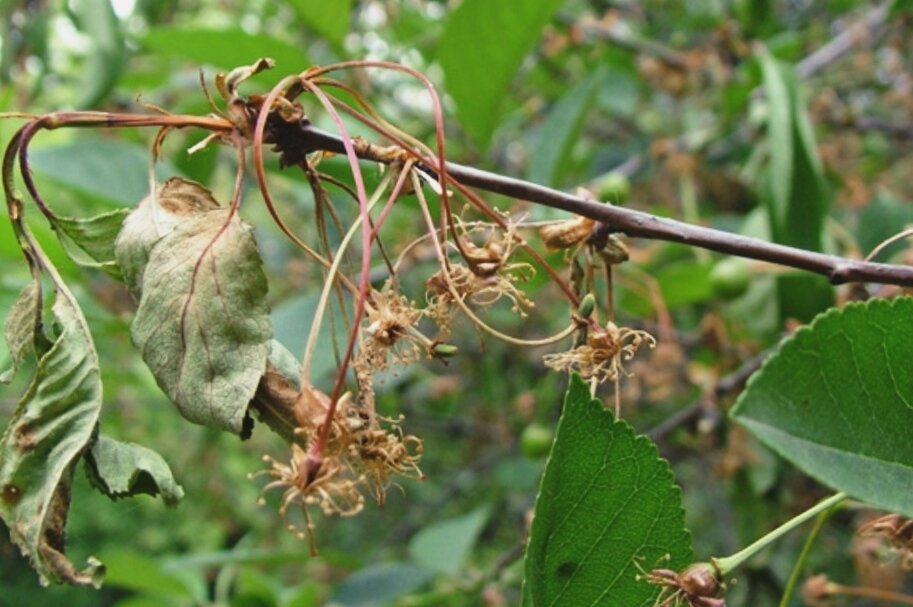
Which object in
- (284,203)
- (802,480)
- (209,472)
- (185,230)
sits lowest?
(209,472)

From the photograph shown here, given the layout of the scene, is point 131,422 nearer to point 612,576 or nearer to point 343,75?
point 343,75

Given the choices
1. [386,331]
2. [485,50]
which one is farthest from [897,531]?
[485,50]

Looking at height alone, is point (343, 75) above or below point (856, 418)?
below

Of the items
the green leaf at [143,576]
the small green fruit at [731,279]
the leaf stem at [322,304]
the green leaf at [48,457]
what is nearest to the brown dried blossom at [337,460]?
the leaf stem at [322,304]

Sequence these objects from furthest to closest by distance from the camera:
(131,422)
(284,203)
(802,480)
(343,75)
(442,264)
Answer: (284,203), (131,422), (343,75), (802,480), (442,264)

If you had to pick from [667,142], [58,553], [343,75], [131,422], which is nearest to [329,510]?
[58,553]

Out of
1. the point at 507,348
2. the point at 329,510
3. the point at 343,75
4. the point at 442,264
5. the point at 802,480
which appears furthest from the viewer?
the point at 507,348

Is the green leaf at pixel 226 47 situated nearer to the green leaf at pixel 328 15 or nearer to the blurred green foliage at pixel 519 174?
the blurred green foliage at pixel 519 174
